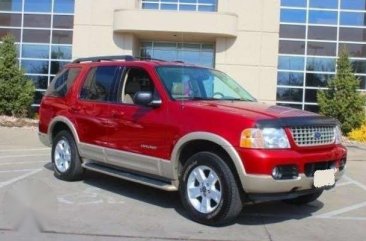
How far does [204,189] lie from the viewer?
6.47 metres

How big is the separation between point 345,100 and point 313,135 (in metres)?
13.6

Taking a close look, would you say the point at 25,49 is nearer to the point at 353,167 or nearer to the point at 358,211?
the point at 353,167

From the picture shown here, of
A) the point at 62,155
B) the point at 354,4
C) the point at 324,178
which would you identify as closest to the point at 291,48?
the point at 354,4

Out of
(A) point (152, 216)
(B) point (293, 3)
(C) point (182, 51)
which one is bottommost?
(A) point (152, 216)

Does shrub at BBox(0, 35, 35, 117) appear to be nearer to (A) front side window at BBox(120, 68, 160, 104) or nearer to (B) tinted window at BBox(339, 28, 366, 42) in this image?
(B) tinted window at BBox(339, 28, 366, 42)

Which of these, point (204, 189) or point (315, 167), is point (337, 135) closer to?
point (315, 167)

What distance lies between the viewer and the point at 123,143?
7453mm

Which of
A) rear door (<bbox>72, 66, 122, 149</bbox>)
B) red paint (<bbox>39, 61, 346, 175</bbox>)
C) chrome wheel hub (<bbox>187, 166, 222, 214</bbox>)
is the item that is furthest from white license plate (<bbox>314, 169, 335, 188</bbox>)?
rear door (<bbox>72, 66, 122, 149</bbox>)

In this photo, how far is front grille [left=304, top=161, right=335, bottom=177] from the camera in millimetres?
6304

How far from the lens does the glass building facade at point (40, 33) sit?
76.4ft

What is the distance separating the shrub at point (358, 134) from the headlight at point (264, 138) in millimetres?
12620

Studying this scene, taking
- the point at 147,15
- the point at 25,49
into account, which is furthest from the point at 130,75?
the point at 25,49

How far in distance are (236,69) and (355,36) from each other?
526 centimetres

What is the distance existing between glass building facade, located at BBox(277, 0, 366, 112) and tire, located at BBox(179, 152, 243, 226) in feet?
54.7
